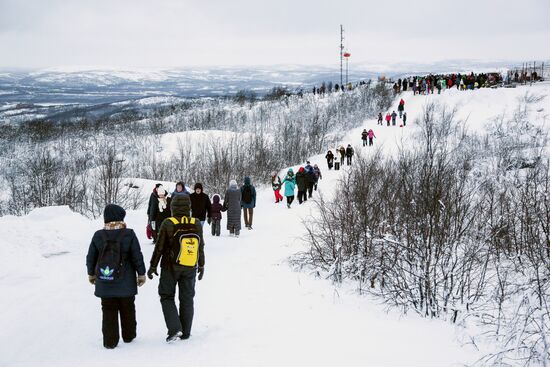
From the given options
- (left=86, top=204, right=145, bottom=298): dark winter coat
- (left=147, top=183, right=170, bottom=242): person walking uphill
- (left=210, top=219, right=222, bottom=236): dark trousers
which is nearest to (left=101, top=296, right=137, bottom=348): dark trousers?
(left=86, top=204, right=145, bottom=298): dark winter coat

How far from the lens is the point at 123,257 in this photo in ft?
15.1

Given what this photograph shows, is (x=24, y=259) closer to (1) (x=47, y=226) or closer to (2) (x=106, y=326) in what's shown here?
(1) (x=47, y=226)

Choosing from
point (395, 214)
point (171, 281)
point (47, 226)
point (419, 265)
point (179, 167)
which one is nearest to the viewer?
point (171, 281)

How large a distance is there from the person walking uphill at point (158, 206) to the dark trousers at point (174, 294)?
4602 mm

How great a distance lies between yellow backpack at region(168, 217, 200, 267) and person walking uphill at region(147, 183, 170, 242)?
465 cm

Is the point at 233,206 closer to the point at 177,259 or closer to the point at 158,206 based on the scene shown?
the point at 158,206

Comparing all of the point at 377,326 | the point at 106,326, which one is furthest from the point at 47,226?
the point at 377,326

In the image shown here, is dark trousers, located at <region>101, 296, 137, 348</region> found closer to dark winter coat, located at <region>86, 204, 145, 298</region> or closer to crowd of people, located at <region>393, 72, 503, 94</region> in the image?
dark winter coat, located at <region>86, 204, 145, 298</region>

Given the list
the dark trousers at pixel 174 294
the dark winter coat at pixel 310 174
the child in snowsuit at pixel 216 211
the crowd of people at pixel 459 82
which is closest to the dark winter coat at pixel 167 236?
the dark trousers at pixel 174 294

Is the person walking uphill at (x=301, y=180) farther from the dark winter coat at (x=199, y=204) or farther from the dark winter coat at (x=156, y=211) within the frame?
the dark winter coat at (x=156, y=211)

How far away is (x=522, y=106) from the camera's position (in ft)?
126

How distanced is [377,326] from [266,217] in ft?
34.4

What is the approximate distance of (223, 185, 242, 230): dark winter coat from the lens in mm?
11891

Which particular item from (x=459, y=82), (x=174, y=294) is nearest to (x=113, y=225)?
(x=174, y=294)
